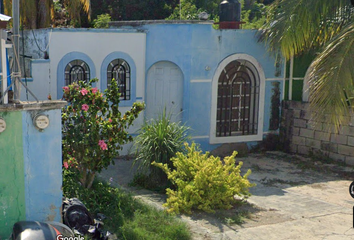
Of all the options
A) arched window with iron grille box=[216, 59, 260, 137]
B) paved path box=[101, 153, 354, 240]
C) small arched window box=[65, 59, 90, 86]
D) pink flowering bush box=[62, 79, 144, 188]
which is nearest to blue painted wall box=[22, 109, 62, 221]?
pink flowering bush box=[62, 79, 144, 188]

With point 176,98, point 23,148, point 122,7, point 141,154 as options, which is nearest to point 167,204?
point 141,154

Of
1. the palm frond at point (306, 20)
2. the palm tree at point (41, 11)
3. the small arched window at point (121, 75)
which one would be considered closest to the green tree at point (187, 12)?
the palm tree at point (41, 11)

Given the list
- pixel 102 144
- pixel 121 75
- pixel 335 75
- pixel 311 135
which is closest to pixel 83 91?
pixel 102 144

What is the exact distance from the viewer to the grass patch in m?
7.07

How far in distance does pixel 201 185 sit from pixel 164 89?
15.3 ft

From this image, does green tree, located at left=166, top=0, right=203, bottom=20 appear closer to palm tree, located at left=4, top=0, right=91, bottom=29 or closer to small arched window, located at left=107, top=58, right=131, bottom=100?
palm tree, located at left=4, top=0, right=91, bottom=29

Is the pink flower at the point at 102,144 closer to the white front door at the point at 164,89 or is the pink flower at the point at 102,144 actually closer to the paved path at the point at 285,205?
the paved path at the point at 285,205

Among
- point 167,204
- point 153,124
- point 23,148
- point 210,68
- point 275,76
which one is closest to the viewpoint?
point 23,148

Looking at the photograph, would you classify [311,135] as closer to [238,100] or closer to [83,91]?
[238,100]

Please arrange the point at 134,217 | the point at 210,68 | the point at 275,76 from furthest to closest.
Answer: the point at 275,76
the point at 210,68
the point at 134,217

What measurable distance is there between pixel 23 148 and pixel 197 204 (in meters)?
3.20

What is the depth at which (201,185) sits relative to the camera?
8.17 m

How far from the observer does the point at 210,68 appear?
12359 mm

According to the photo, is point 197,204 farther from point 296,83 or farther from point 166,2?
point 166,2
